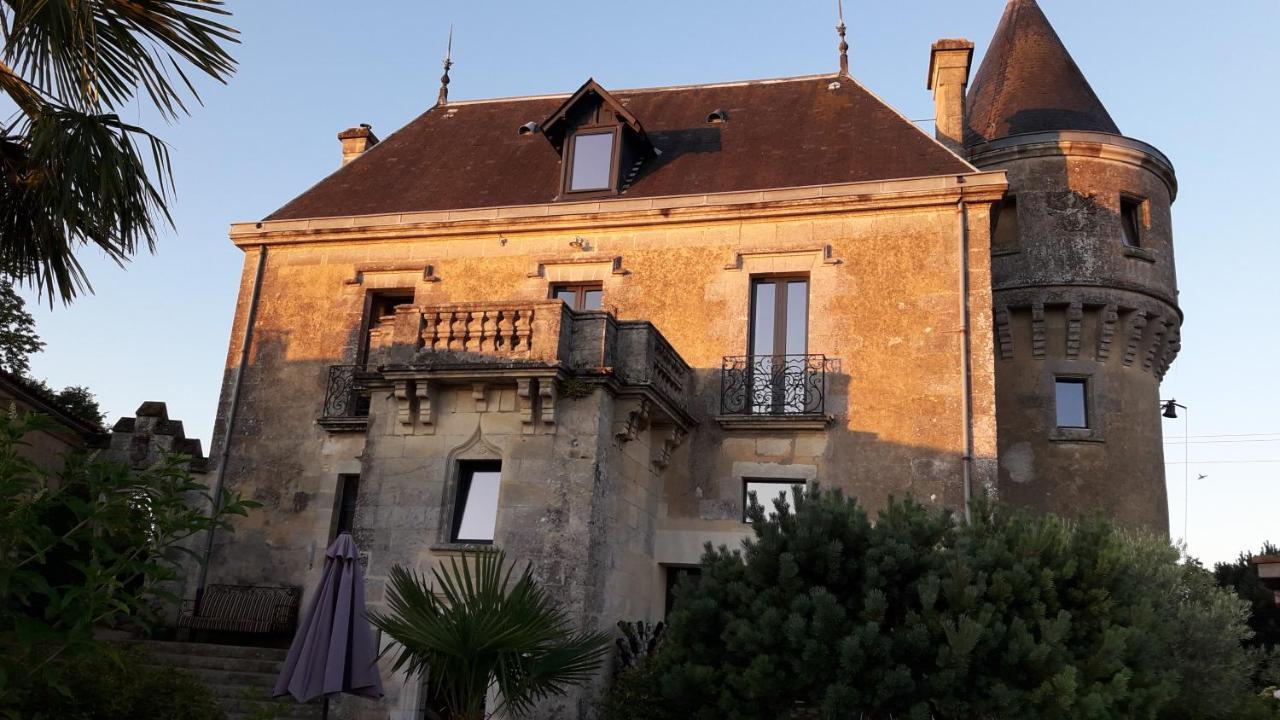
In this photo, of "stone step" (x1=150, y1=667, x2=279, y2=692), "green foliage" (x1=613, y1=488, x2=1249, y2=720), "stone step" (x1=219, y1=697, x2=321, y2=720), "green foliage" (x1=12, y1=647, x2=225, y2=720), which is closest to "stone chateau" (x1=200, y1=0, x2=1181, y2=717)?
"stone step" (x1=219, y1=697, x2=321, y2=720)

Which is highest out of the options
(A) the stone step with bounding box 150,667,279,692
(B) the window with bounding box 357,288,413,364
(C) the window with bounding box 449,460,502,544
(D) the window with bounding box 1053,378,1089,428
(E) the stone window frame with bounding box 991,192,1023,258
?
(E) the stone window frame with bounding box 991,192,1023,258

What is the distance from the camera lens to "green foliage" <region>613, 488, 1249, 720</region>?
8.41 metres

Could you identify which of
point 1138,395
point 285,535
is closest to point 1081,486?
point 1138,395

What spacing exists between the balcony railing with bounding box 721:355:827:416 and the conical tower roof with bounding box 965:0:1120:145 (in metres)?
6.28

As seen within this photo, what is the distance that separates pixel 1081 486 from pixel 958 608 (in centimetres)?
803

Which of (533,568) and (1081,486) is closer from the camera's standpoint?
(533,568)

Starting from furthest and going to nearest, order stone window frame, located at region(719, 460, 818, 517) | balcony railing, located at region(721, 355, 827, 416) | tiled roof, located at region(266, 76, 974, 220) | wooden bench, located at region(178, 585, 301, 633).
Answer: tiled roof, located at region(266, 76, 974, 220) → wooden bench, located at region(178, 585, 301, 633) → balcony railing, located at region(721, 355, 827, 416) → stone window frame, located at region(719, 460, 818, 517)

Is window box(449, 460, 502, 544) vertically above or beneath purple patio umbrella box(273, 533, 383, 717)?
above

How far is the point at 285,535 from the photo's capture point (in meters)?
15.1

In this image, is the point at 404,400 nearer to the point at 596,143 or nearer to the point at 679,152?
the point at 596,143

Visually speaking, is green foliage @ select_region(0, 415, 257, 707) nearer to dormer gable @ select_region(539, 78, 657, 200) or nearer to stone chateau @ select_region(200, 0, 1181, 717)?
stone chateau @ select_region(200, 0, 1181, 717)

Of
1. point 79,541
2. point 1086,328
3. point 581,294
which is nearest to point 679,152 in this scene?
point 581,294

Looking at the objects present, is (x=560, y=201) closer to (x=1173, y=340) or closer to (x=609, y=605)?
(x=609, y=605)

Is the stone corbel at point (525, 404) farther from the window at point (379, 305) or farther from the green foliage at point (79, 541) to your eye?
the green foliage at point (79, 541)
